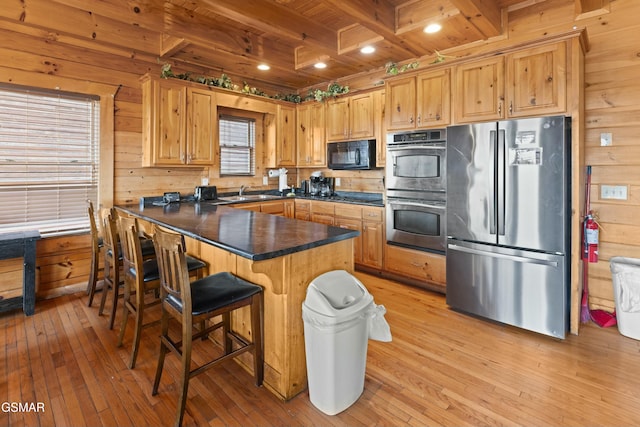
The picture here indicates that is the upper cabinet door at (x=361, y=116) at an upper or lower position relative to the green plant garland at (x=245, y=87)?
lower

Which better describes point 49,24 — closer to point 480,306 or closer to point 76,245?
point 76,245

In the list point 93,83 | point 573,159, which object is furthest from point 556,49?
point 93,83

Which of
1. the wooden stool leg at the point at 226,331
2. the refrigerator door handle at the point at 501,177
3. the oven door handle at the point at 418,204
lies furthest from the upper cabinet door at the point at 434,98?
the wooden stool leg at the point at 226,331

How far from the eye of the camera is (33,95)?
3.40 metres

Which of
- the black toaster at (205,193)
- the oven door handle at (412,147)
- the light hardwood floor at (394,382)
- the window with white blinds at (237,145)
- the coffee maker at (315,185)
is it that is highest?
the window with white blinds at (237,145)

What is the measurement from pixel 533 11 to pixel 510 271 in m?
2.58

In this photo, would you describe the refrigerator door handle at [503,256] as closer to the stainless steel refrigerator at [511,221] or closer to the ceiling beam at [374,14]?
the stainless steel refrigerator at [511,221]

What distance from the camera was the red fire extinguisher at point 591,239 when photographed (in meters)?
2.81

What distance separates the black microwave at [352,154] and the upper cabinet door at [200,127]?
165 centimetres

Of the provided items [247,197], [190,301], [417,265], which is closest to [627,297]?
[417,265]

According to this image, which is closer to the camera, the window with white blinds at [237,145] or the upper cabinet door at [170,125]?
the upper cabinet door at [170,125]

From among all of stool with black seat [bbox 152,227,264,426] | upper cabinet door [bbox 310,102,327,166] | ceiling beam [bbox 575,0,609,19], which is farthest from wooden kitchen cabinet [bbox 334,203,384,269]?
ceiling beam [bbox 575,0,609,19]

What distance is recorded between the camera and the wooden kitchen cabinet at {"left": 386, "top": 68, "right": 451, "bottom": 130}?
3445 mm

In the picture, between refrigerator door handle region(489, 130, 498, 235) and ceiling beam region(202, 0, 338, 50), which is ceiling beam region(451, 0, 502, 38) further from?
ceiling beam region(202, 0, 338, 50)
